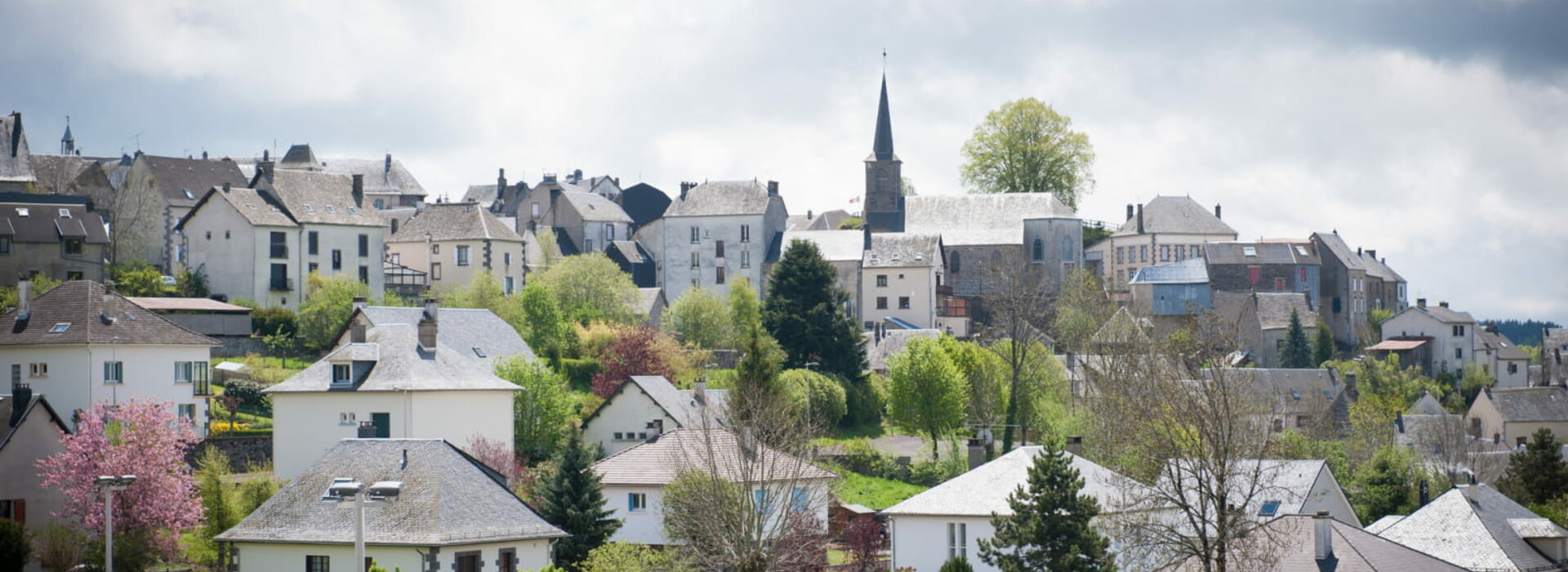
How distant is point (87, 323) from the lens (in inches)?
2094

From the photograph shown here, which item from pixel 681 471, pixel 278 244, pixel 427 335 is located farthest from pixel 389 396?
pixel 278 244

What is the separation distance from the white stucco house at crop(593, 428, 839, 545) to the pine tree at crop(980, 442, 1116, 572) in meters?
5.86

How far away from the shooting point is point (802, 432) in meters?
51.4

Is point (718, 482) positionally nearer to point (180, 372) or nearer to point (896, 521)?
point (896, 521)

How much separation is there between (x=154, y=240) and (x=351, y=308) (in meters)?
18.4

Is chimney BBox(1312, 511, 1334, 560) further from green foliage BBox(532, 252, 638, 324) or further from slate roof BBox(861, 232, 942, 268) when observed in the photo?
slate roof BBox(861, 232, 942, 268)

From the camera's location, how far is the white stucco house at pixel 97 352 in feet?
172

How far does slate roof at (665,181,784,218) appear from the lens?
331 feet

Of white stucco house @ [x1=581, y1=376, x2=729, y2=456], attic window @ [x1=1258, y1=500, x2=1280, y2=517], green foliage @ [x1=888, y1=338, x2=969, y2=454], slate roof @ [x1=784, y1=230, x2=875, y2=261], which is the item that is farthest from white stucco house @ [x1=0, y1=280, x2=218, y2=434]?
slate roof @ [x1=784, y1=230, x2=875, y2=261]

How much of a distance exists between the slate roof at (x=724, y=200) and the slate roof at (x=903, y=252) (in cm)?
661

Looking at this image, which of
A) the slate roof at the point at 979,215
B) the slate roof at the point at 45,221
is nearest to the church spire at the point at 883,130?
the slate roof at the point at 979,215

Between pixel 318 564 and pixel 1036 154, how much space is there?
83572 mm

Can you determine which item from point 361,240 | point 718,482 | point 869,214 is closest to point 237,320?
point 361,240

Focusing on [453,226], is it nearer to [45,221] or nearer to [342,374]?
[45,221]
